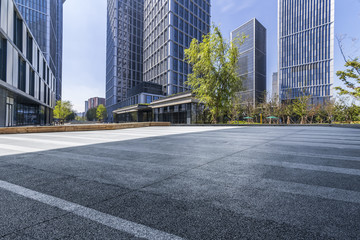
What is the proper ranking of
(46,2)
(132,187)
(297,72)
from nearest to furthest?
1. (132,187)
2. (46,2)
3. (297,72)

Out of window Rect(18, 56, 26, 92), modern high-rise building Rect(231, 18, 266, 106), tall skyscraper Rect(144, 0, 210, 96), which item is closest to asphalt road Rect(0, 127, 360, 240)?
window Rect(18, 56, 26, 92)

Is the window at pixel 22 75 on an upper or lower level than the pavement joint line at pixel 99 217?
upper

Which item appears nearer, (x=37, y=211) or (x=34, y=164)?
(x=37, y=211)

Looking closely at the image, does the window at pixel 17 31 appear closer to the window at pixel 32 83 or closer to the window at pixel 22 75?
the window at pixel 22 75

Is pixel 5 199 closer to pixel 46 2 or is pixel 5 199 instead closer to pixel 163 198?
pixel 163 198

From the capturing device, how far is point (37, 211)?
5.99 ft

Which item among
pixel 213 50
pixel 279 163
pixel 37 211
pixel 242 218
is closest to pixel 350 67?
pixel 213 50

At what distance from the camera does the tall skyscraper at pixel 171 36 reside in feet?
191

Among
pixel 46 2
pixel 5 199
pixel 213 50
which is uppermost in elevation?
pixel 46 2

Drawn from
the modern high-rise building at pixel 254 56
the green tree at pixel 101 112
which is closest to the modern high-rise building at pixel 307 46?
the modern high-rise building at pixel 254 56

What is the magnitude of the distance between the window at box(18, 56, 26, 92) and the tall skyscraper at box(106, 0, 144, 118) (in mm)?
56597

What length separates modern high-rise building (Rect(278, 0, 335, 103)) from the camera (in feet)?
278

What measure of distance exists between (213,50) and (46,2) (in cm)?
7487

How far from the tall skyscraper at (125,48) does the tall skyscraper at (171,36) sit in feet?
52.6
